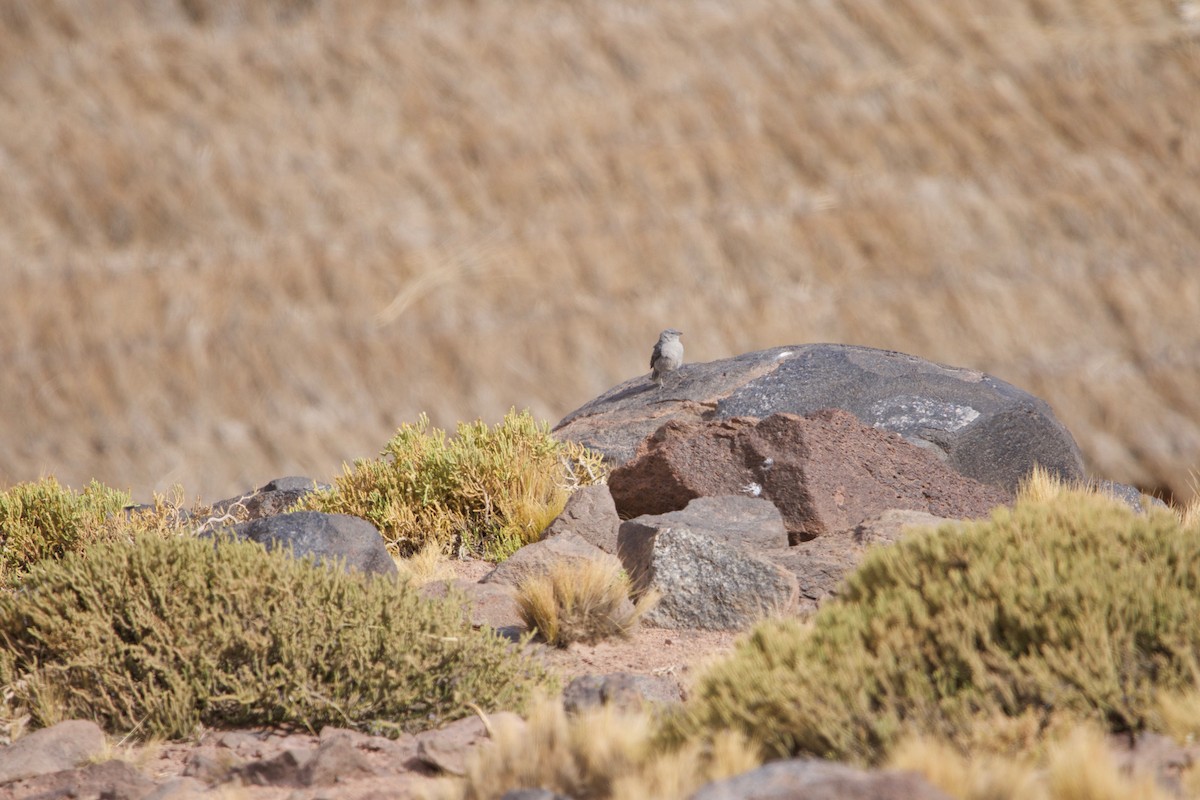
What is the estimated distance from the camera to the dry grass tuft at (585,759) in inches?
136

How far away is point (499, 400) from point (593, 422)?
3926 millimetres

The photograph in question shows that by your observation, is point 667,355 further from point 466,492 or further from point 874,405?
point 466,492

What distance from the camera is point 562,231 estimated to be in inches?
526

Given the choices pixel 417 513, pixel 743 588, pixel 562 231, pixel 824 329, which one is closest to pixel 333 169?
pixel 562 231

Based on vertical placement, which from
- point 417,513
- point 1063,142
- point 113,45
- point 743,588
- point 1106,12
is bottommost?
point 743,588

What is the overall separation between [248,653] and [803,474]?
11.3 feet

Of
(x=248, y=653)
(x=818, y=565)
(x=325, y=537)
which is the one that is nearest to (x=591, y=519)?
(x=818, y=565)

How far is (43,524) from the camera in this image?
24.7ft

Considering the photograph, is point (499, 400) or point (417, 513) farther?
point (499, 400)

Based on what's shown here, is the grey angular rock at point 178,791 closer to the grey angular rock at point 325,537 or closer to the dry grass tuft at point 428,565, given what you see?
the grey angular rock at point 325,537

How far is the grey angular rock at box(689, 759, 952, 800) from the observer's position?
2896 millimetres

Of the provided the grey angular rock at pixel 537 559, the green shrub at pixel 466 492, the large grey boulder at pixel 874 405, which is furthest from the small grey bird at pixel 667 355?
the grey angular rock at pixel 537 559

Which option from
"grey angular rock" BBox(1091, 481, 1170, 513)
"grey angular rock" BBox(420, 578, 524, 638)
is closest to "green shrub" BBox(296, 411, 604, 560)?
"grey angular rock" BBox(420, 578, 524, 638)

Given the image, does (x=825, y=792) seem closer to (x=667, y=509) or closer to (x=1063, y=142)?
(x=667, y=509)
